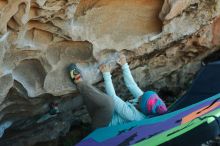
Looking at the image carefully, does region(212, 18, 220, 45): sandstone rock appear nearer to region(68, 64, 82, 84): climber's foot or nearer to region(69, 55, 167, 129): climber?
region(69, 55, 167, 129): climber

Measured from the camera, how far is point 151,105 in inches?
166

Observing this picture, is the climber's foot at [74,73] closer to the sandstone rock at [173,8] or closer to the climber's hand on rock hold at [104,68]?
the climber's hand on rock hold at [104,68]

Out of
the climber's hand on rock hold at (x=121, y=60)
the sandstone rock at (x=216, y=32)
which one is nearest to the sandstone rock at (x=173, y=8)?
the climber's hand on rock hold at (x=121, y=60)

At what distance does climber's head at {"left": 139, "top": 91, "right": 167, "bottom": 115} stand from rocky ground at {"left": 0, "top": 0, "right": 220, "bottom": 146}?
1.73ft

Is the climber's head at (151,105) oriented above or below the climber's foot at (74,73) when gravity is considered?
below

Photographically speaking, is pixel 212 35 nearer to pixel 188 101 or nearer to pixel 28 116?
pixel 188 101

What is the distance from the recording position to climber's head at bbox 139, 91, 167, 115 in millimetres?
4187

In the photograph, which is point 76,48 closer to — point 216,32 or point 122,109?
point 122,109

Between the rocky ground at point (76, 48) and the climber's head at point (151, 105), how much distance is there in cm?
53

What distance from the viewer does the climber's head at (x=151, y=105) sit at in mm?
4187

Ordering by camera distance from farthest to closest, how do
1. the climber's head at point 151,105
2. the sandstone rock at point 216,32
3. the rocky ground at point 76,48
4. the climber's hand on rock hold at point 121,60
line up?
the sandstone rock at point 216,32, the climber's hand on rock hold at point 121,60, the climber's head at point 151,105, the rocky ground at point 76,48

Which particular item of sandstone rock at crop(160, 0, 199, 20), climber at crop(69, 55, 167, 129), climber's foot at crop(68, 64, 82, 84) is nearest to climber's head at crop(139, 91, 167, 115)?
climber at crop(69, 55, 167, 129)

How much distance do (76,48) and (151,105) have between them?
78 cm

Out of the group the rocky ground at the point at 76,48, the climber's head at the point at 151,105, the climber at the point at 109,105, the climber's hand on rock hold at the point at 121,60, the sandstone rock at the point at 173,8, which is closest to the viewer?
the rocky ground at the point at 76,48
